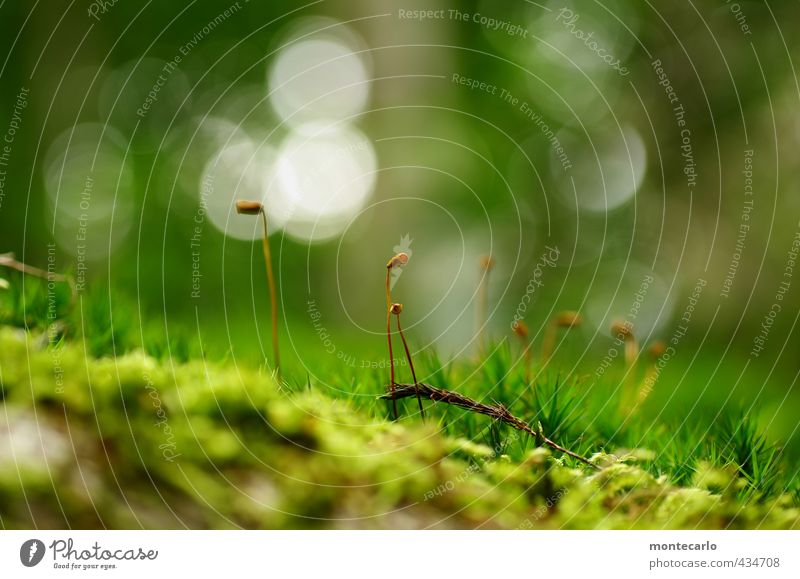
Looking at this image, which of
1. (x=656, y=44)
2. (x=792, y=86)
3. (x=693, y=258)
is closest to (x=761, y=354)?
(x=693, y=258)

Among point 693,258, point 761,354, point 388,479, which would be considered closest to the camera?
point 388,479

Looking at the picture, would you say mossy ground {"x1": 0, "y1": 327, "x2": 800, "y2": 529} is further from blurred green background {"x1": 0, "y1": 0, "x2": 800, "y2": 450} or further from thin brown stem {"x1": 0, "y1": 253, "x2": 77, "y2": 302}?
blurred green background {"x1": 0, "y1": 0, "x2": 800, "y2": 450}

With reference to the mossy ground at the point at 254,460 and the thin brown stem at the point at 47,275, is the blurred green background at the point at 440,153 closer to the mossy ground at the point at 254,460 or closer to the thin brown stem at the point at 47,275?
the thin brown stem at the point at 47,275

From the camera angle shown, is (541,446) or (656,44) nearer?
(541,446)

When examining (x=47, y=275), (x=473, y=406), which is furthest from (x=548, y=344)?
(x=47, y=275)
